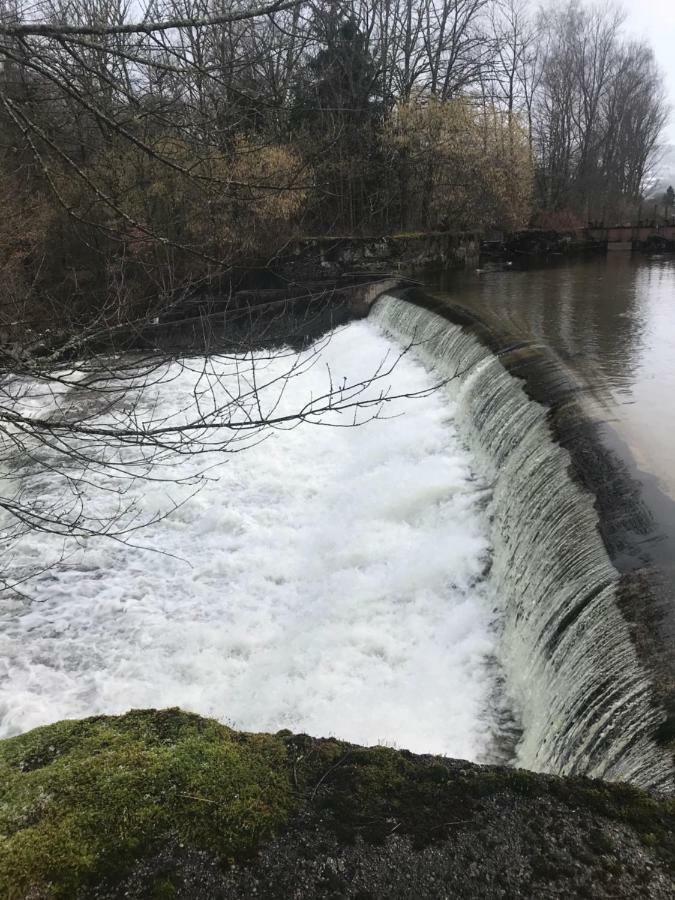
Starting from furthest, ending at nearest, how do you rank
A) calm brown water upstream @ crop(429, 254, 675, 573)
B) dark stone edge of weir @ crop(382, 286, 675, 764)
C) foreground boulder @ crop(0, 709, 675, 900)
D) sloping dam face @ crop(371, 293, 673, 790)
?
1. calm brown water upstream @ crop(429, 254, 675, 573)
2. dark stone edge of weir @ crop(382, 286, 675, 764)
3. sloping dam face @ crop(371, 293, 673, 790)
4. foreground boulder @ crop(0, 709, 675, 900)

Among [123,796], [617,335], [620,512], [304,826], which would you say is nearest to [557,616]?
[620,512]

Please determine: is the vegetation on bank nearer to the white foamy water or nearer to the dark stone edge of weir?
the white foamy water

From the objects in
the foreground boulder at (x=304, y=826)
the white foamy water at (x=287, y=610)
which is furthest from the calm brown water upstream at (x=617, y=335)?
the foreground boulder at (x=304, y=826)

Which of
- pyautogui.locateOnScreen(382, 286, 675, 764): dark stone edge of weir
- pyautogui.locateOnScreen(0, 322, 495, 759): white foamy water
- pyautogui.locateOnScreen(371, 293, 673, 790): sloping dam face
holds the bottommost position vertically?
pyautogui.locateOnScreen(0, 322, 495, 759): white foamy water

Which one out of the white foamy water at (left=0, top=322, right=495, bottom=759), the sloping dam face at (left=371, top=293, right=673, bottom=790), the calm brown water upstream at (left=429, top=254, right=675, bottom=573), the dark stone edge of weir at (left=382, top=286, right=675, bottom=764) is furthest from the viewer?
the calm brown water upstream at (left=429, top=254, right=675, bottom=573)

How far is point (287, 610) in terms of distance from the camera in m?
5.61

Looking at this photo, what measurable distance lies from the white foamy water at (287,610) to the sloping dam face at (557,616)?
0.35 m

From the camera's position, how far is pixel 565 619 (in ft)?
13.4

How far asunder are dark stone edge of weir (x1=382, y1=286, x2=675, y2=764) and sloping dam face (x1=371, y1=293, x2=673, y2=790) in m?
0.05

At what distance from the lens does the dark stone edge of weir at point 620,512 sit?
324 centimetres

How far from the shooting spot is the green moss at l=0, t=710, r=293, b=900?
1849 millimetres

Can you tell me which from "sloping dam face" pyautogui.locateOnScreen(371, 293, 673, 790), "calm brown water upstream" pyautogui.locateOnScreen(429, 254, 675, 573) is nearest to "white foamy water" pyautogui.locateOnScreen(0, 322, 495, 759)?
"sloping dam face" pyautogui.locateOnScreen(371, 293, 673, 790)

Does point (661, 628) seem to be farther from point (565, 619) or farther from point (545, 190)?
point (545, 190)

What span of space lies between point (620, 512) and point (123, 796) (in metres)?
3.93
